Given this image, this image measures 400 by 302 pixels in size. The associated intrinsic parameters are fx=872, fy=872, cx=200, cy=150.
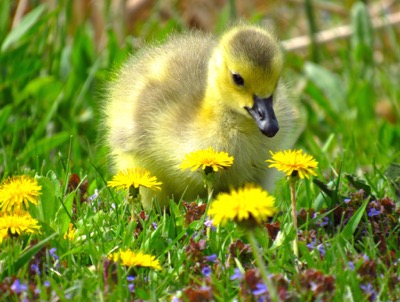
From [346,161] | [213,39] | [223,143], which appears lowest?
[346,161]

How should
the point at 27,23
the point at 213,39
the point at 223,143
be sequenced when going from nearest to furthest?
the point at 223,143 < the point at 213,39 < the point at 27,23

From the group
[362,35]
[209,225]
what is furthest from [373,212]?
[362,35]

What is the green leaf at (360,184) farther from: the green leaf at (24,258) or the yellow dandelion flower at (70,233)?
the green leaf at (24,258)

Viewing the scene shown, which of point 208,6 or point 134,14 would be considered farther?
point 208,6

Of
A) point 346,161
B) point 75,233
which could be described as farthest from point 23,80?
point 75,233

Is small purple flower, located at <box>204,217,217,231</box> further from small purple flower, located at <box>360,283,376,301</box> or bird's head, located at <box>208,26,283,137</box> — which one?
small purple flower, located at <box>360,283,376,301</box>

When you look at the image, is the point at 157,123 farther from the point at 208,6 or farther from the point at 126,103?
the point at 208,6

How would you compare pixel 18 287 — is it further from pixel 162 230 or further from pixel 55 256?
pixel 162 230
